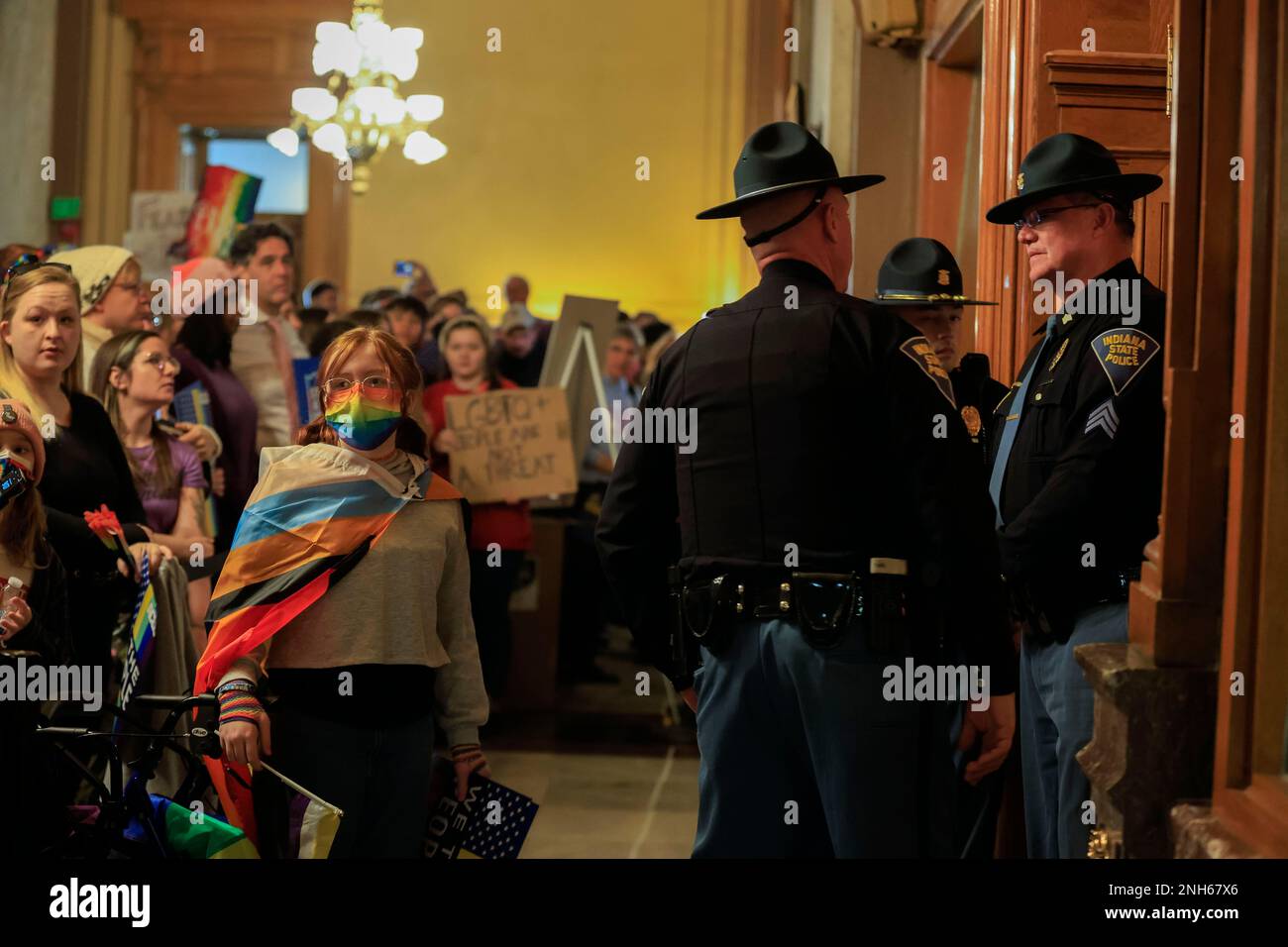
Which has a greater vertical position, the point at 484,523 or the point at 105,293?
the point at 105,293

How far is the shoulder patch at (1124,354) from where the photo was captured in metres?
3.03

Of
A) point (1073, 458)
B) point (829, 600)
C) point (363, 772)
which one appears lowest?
point (363, 772)

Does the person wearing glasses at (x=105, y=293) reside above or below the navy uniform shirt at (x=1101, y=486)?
above

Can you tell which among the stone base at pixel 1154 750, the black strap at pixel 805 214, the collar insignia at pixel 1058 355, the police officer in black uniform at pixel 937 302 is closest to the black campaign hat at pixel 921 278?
the police officer in black uniform at pixel 937 302

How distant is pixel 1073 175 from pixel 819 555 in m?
1.09

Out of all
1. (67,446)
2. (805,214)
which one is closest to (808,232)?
(805,214)

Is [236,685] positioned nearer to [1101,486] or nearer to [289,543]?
[289,543]

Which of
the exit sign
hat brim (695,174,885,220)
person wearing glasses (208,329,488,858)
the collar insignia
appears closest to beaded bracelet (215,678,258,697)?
person wearing glasses (208,329,488,858)

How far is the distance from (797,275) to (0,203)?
969 centimetres

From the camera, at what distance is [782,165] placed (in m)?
2.80

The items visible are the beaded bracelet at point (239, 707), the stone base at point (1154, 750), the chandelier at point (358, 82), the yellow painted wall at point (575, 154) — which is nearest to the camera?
the stone base at point (1154, 750)

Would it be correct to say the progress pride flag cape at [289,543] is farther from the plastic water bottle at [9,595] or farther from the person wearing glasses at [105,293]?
the person wearing glasses at [105,293]

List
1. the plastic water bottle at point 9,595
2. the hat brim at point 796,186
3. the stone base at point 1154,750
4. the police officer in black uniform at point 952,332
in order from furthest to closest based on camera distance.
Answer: the police officer in black uniform at point 952,332 → the plastic water bottle at point 9,595 → the hat brim at point 796,186 → the stone base at point 1154,750

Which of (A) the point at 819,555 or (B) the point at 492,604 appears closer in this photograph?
(A) the point at 819,555
